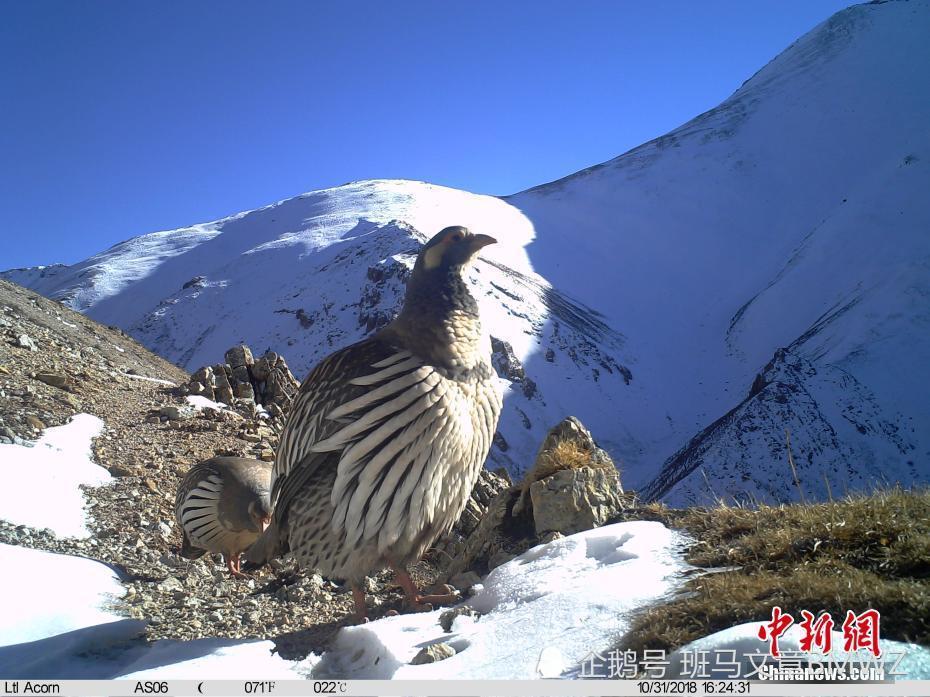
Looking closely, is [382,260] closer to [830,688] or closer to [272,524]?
[272,524]

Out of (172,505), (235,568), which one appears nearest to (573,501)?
(235,568)

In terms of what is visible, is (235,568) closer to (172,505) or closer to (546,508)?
(172,505)

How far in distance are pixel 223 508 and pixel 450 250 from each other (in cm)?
418

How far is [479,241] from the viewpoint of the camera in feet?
18.8

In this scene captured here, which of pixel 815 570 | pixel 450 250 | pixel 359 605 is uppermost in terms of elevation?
pixel 450 250

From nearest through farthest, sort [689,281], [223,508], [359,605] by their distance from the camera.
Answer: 1. [359,605]
2. [223,508]
3. [689,281]

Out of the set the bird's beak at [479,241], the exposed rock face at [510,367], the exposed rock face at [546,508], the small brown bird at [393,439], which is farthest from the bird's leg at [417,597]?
the exposed rock face at [510,367]

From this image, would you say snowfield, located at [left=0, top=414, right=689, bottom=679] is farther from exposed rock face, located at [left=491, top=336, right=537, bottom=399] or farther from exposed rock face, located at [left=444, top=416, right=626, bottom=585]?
exposed rock face, located at [left=491, top=336, right=537, bottom=399]

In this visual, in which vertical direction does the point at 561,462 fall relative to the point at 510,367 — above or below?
below

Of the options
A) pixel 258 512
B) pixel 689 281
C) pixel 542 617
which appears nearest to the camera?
pixel 542 617

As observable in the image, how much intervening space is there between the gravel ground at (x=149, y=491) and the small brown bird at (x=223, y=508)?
24 cm

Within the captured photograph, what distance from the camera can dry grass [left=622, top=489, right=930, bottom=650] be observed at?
3104 millimetres

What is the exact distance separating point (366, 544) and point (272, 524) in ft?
3.02

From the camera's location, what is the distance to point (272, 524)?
211 inches
